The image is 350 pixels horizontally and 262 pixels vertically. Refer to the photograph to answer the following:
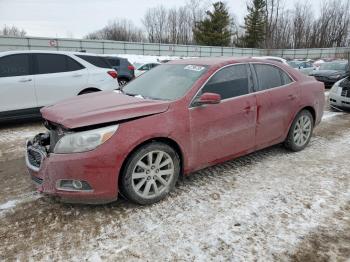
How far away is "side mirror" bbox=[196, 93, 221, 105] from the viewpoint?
3.54 meters

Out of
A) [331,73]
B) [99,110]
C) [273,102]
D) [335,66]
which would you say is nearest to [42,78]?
[99,110]

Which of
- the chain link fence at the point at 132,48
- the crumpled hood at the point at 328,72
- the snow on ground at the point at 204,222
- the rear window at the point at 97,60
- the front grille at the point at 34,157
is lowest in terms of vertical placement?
the snow on ground at the point at 204,222

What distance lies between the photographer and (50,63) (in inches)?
279

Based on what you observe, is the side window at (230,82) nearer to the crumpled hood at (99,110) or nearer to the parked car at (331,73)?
the crumpled hood at (99,110)

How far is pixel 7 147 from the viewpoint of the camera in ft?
18.1

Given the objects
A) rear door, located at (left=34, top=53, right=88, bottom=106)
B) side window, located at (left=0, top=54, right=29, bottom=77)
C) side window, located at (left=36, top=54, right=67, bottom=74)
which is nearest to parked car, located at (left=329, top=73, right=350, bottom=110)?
rear door, located at (left=34, top=53, right=88, bottom=106)

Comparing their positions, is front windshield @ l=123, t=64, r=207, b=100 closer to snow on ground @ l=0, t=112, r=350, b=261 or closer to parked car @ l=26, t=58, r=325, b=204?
parked car @ l=26, t=58, r=325, b=204

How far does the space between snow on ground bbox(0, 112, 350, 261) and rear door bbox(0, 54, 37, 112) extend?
2.73 meters

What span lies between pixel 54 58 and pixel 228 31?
49.8 meters

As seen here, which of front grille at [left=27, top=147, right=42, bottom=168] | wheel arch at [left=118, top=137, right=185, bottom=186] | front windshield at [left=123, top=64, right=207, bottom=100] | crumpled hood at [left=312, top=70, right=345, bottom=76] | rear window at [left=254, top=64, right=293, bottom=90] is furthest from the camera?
crumpled hood at [left=312, top=70, right=345, bottom=76]

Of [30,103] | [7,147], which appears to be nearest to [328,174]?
[7,147]

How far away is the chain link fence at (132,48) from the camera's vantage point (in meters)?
26.4

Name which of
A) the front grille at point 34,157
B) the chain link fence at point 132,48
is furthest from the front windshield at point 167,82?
the chain link fence at point 132,48

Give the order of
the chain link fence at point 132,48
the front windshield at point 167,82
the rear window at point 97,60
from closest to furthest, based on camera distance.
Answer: the front windshield at point 167,82 → the rear window at point 97,60 → the chain link fence at point 132,48
